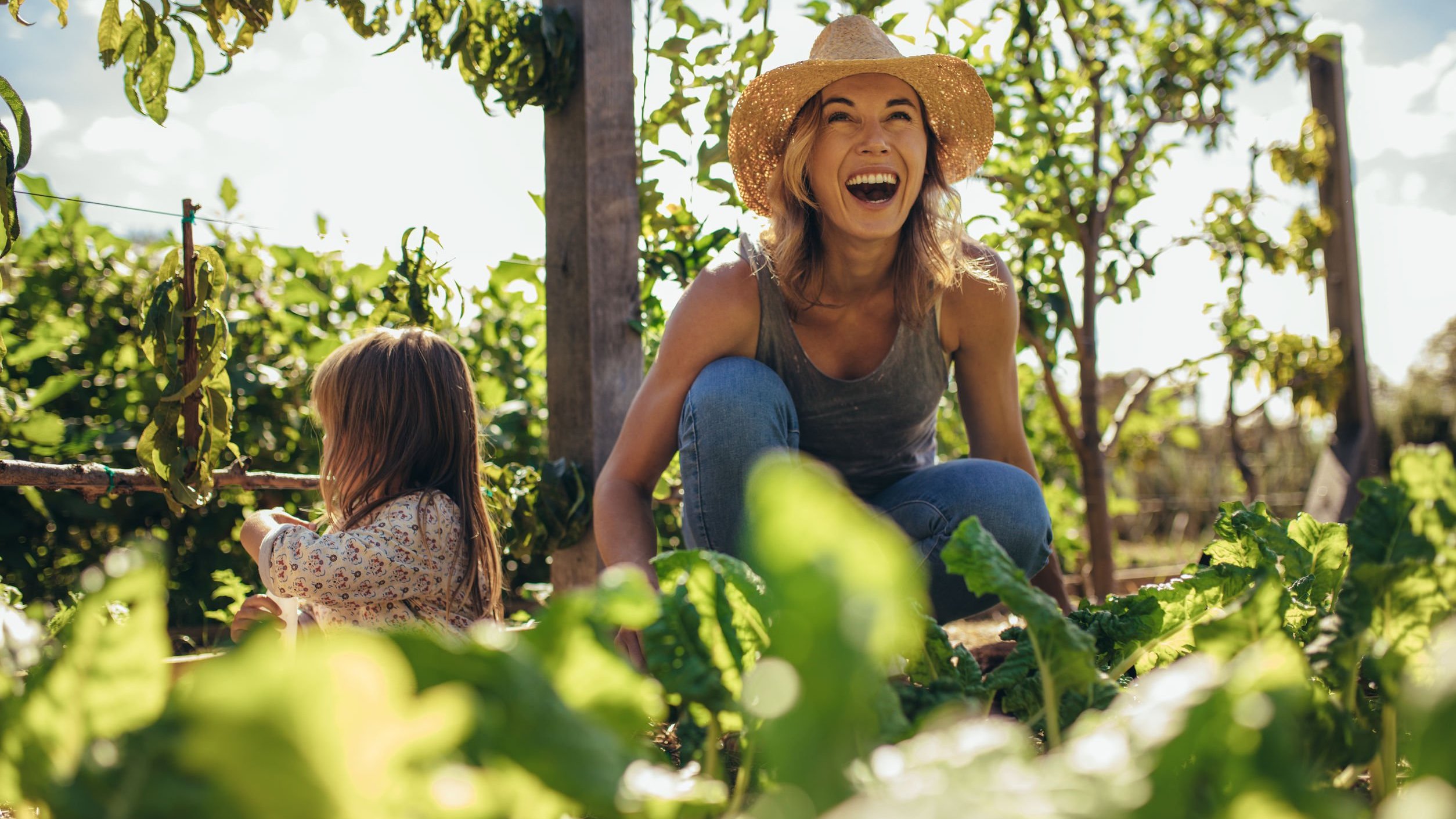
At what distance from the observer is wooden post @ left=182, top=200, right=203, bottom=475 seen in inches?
61.9

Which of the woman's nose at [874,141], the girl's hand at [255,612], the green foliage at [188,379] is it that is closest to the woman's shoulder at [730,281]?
the woman's nose at [874,141]

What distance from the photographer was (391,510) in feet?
6.05

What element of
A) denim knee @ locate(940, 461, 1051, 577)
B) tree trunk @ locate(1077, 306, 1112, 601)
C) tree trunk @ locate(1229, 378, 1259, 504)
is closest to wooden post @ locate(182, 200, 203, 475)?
denim knee @ locate(940, 461, 1051, 577)

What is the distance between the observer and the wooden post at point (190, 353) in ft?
5.16

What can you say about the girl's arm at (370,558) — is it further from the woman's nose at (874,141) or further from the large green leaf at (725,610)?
the large green leaf at (725,610)

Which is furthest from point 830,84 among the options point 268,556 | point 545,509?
point 268,556

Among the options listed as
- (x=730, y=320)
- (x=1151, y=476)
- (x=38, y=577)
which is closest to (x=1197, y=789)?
(x=730, y=320)

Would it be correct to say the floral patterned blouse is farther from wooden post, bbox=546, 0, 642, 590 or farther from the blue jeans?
the blue jeans

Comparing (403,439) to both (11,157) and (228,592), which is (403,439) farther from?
(11,157)

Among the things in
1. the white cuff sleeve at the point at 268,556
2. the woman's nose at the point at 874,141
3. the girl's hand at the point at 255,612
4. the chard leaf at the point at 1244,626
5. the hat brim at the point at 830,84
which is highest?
the hat brim at the point at 830,84

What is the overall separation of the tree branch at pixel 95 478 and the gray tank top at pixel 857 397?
0.95 metres

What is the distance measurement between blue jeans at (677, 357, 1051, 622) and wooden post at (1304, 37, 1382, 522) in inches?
139

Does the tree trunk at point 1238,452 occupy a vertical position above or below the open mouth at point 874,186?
below

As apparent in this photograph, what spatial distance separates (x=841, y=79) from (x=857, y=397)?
607mm
